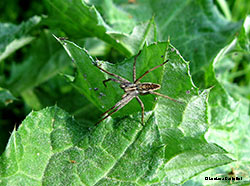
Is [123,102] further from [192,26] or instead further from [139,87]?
[192,26]

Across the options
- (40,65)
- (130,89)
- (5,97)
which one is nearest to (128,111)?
(130,89)

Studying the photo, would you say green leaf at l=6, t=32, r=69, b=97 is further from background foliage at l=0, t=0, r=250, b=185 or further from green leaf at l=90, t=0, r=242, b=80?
green leaf at l=90, t=0, r=242, b=80

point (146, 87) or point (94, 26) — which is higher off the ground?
point (94, 26)

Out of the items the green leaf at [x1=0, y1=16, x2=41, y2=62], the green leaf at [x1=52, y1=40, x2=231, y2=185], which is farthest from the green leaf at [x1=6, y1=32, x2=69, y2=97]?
the green leaf at [x1=52, y1=40, x2=231, y2=185]

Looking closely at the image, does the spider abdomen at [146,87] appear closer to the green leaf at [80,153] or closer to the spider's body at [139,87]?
the spider's body at [139,87]

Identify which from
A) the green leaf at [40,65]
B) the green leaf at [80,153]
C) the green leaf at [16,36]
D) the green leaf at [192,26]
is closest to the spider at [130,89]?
Result: the green leaf at [80,153]

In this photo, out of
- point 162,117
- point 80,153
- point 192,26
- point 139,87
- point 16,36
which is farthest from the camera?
point 192,26

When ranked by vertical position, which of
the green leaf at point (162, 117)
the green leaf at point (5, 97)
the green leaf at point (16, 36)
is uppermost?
the green leaf at point (16, 36)
